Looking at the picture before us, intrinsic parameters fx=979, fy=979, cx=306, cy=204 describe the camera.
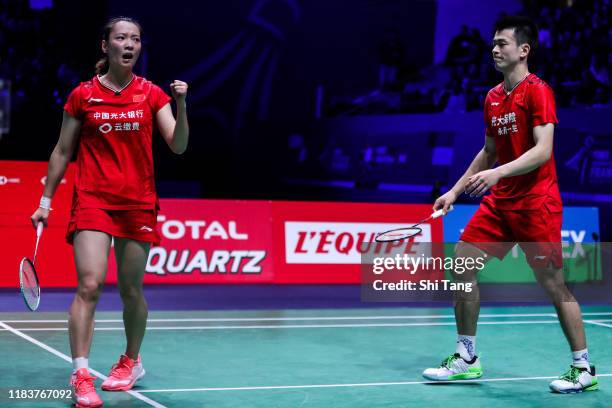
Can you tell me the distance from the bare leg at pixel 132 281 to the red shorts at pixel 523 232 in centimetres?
164

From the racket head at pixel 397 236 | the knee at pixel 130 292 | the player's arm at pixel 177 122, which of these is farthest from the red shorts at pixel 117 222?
the racket head at pixel 397 236

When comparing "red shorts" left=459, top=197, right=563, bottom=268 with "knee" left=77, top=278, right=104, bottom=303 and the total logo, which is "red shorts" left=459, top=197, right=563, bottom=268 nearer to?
"knee" left=77, top=278, right=104, bottom=303

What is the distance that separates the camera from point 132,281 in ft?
14.8

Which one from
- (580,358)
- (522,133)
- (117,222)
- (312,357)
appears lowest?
(312,357)

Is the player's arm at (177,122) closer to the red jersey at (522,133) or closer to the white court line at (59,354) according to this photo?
the white court line at (59,354)

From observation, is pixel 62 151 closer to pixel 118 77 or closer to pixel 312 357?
pixel 118 77

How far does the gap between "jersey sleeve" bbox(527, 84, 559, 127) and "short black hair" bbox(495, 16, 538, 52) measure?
0.81 feet

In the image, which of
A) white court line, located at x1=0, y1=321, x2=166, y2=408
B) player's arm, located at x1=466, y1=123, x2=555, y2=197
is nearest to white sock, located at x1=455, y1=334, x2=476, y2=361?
player's arm, located at x1=466, y1=123, x2=555, y2=197

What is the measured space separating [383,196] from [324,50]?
3.52m

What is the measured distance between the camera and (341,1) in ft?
62.6

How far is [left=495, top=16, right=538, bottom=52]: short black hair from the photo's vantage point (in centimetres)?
480

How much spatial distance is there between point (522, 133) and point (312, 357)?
192cm

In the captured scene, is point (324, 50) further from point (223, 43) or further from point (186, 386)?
point (186, 386)

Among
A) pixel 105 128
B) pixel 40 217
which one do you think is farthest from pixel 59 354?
pixel 105 128
